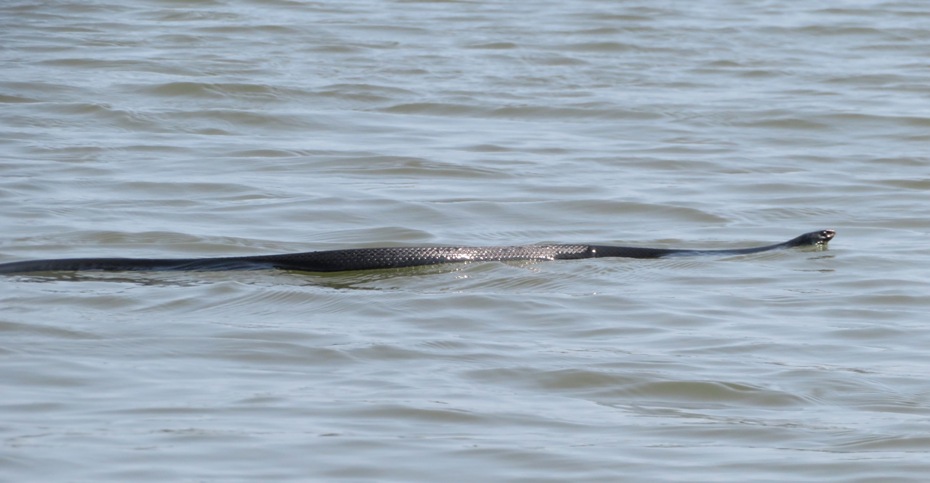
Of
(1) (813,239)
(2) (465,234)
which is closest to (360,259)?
(2) (465,234)

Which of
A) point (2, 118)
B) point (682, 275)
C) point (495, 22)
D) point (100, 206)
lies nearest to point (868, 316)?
point (682, 275)

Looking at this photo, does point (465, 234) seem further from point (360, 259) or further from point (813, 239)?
point (813, 239)

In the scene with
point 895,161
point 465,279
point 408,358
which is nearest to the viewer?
point 408,358

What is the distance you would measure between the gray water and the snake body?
106 mm

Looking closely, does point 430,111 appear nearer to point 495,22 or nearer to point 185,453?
point 495,22

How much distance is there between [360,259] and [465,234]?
1225 mm

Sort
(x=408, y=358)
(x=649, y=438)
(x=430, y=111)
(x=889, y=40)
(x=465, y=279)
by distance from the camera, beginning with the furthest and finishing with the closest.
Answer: (x=889, y=40)
(x=430, y=111)
(x=465, y=279)
(x=408, y=358)
(x=649, y=438)

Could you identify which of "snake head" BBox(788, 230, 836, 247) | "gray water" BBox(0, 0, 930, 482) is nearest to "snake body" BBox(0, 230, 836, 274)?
"gray water" BBox(0, 0, 930, 482)

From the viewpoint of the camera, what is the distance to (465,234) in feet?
30.5

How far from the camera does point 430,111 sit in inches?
535

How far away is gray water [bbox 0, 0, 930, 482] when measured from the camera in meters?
5.22

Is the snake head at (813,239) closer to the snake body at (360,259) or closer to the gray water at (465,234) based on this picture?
the gray water at (465,234)

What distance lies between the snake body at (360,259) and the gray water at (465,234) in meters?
0.11

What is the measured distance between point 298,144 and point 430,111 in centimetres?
188
